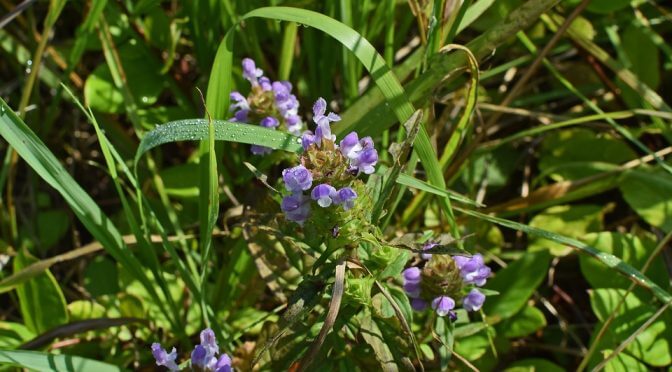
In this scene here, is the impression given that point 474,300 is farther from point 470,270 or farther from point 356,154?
point 356,154

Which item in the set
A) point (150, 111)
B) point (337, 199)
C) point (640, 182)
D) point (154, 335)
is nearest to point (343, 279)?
point (337, 199)

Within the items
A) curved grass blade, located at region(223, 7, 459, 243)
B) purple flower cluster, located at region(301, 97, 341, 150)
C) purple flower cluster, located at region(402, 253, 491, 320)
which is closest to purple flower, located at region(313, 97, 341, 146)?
purple flower cluster, located at region(301, 97, 341, 150)

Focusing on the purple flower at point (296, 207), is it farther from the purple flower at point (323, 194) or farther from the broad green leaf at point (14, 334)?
the broad green leaf at point (14, 334)

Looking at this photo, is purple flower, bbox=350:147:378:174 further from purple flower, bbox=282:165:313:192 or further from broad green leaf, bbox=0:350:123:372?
broad green leaf, bbox=0:350:123:372

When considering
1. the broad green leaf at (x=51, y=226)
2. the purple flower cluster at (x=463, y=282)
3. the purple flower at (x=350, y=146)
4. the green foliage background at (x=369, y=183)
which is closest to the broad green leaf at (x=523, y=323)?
the green foliage background at (x=369, y=183)

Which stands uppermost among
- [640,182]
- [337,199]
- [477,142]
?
[337,199]

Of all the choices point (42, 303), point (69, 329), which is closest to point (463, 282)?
point (69, 329)

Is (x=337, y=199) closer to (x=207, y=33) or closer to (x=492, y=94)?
(x=207, y=33)
